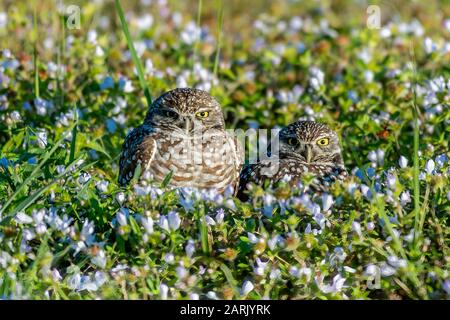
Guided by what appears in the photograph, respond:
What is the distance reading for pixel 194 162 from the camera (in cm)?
608

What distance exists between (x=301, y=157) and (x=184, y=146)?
81cm

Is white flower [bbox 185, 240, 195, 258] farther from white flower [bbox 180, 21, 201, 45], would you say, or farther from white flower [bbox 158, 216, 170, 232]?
white flower [bbox 180, 21, 201, 45]

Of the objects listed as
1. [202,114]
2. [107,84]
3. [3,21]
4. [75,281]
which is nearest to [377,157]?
[202,114]

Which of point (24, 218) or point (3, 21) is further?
point (3, 21)

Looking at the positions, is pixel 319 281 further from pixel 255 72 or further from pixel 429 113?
pixel 255 72

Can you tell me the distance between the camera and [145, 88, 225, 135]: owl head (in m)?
6.21

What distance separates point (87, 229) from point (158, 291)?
0.51m

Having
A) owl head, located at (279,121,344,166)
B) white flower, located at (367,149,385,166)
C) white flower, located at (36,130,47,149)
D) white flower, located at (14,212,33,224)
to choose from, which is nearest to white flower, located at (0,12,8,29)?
white flower, located at (36,130,47,149)

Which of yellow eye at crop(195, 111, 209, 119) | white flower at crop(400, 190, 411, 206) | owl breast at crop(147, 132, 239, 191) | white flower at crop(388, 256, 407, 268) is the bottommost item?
white flower at crop(388, 256, 407, 268)

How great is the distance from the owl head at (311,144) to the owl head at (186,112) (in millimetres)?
468

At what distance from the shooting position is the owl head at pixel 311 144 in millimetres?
6293

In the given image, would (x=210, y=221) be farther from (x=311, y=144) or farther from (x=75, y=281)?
(x=311, y=144)

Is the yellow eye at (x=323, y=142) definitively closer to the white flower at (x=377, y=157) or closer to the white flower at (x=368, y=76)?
the white flower at (x=377, y=157)
